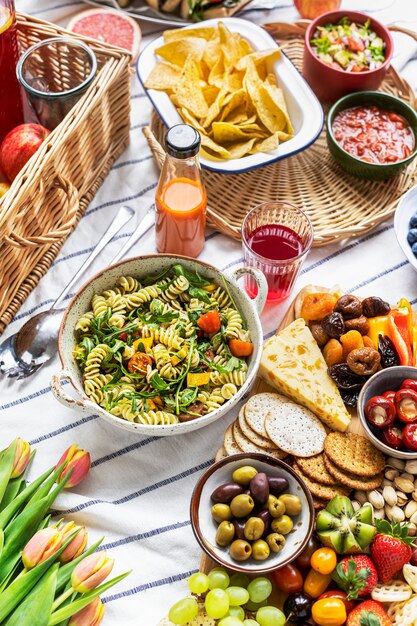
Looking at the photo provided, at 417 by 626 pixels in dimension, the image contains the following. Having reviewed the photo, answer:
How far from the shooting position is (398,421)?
204 centimetres

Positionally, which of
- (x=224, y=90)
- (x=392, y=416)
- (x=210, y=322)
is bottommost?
(x=392, y=416)

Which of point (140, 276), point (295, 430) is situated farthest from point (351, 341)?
point (140, 276)

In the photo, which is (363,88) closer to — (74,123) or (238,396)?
(74,123)

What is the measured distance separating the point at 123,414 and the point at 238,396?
11.2 inches

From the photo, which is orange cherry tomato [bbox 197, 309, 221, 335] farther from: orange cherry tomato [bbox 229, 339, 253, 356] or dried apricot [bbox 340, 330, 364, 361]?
dried apricot [bbox 340, 330, 364, 361]

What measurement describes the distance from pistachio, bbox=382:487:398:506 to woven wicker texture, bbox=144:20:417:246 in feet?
2.63

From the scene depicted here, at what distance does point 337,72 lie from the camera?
260 cm

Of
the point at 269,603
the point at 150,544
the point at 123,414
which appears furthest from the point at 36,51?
the point at 269,603

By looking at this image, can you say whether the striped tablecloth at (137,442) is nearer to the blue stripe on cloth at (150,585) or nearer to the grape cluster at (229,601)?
the blue stripe on cloth at (150,585)

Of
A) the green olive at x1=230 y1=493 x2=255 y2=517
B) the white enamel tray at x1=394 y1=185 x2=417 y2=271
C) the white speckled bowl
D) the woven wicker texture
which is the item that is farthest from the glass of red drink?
the green olive at x1=230 y1=493 x2=255 y2=517

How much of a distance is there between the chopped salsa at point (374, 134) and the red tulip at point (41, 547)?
1463 millimetres

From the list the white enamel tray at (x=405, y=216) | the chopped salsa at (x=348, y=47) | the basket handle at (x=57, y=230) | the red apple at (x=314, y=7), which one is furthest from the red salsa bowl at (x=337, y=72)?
the basket handle at (x=57, y=230)

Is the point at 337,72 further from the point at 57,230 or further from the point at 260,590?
the point at 260,590

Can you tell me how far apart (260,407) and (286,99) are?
1066 mm
